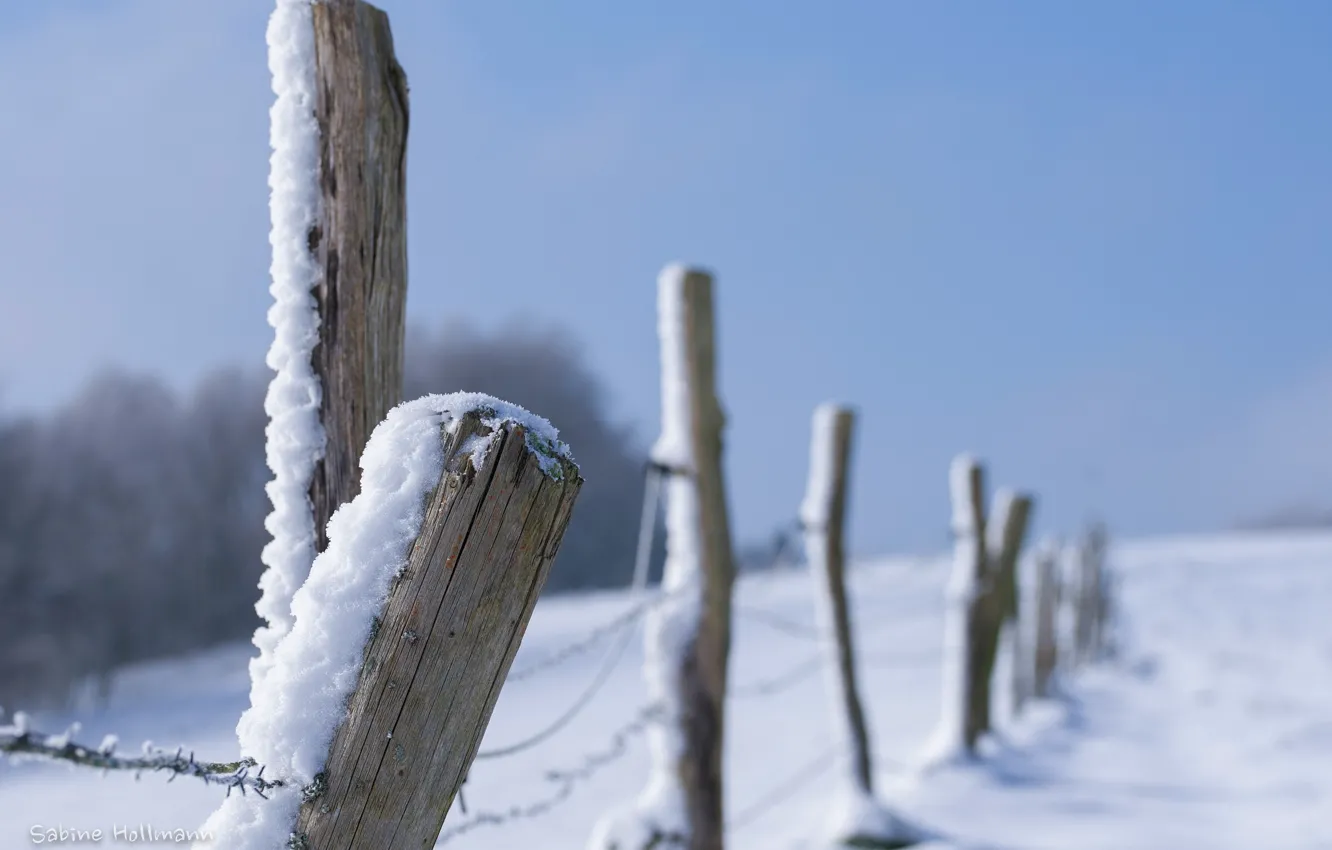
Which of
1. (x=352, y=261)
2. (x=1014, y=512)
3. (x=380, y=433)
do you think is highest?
(x=352, y=261)

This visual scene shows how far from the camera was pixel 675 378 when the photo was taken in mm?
3908

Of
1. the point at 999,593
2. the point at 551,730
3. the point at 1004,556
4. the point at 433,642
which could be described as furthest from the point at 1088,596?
the point at 433,642

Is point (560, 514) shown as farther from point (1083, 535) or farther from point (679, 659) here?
point (1083, 535)

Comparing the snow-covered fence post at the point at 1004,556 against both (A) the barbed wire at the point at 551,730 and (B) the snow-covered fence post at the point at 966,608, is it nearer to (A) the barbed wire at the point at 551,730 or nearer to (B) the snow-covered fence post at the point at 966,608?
(B) the snow-covered fence post at the point at 966,608

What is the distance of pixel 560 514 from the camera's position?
1.42 m

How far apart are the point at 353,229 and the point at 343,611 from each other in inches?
33.9

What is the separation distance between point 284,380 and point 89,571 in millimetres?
21243

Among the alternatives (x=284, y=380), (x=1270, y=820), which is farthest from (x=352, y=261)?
(x=1270, y=820)

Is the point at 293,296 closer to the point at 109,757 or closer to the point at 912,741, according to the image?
the point at 109,757

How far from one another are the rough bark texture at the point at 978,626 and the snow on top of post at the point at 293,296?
5.42m

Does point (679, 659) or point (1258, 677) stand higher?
point (679, 659)

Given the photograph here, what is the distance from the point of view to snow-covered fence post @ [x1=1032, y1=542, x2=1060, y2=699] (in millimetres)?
9406

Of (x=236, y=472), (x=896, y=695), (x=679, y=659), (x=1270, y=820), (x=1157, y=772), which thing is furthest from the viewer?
(x=236, y=472)

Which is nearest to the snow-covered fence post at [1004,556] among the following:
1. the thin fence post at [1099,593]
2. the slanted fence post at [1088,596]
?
the slanted fence post at [1088,596]
